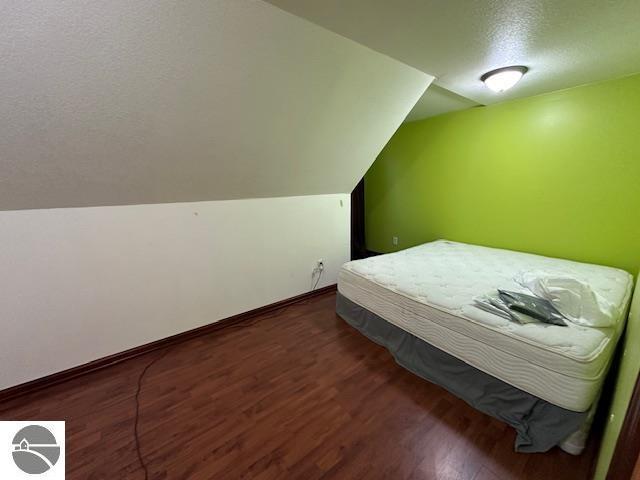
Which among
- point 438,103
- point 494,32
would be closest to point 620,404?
point 494,32

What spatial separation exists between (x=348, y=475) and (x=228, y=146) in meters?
2.05

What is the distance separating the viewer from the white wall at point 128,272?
1687mm

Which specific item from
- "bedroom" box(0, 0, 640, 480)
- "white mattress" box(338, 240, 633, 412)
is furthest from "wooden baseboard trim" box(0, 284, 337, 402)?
"white mattress" box(338, 240, 633, 412)

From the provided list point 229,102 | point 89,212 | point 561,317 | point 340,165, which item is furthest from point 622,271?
point 89,212

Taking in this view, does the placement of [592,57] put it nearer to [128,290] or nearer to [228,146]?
[228,146]

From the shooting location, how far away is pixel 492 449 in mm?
1334

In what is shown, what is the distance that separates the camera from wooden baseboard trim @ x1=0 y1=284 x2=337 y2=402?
5.65ft

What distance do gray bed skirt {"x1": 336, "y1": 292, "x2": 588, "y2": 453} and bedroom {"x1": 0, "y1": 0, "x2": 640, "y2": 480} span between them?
0.04ft

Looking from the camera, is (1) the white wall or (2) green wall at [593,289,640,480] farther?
(1) the white wall

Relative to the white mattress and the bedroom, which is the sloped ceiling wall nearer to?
the bedroom
